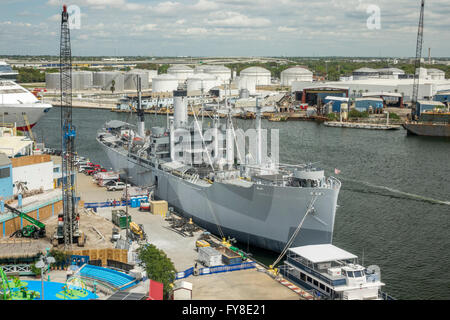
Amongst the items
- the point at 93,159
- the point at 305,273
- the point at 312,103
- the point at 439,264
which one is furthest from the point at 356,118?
the point at 305,273

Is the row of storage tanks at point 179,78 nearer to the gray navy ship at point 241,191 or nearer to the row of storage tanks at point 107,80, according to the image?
the row of storage tanks at point 107,80

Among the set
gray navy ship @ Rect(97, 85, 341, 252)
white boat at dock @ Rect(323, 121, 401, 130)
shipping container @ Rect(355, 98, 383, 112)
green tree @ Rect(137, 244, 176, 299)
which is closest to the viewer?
green tree @ Rect(137, 244, 176, 299)

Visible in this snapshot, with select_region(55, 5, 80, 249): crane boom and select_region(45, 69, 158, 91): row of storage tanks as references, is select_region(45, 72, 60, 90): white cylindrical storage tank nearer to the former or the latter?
select_region(45, 69, 158, 91): row of storage tanks

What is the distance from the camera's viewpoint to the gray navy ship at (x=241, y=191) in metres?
20.9

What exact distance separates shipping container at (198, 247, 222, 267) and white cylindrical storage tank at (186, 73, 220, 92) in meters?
80.2

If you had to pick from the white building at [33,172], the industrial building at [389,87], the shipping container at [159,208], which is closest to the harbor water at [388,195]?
the shipping container at [159,208]

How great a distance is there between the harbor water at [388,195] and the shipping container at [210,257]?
316 centimetres

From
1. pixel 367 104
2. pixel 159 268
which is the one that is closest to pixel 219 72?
pixel 367 104

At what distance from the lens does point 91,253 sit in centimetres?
1872

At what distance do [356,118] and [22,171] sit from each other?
5500 cm

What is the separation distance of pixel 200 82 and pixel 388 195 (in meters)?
71.4

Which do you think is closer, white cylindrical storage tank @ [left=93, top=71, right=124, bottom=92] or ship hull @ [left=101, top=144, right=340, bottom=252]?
ship hull @ [left=101, top=144, right=340, bottom=252]

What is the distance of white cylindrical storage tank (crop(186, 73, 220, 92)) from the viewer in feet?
330

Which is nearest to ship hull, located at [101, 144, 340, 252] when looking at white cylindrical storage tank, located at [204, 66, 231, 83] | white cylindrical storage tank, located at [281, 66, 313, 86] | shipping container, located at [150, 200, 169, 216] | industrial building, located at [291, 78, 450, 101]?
shipping container, located at [150, 200, 169, 216]
